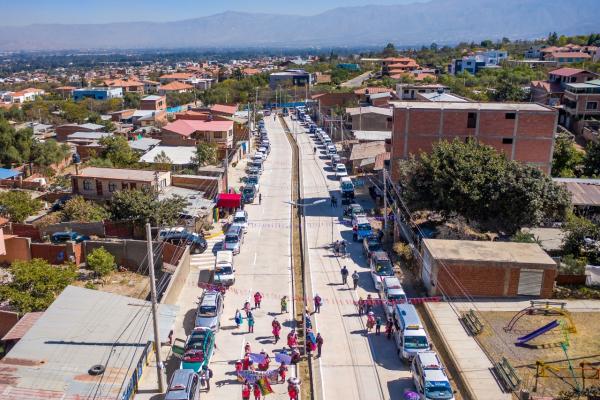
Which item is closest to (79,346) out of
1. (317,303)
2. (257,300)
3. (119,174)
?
(257,300)

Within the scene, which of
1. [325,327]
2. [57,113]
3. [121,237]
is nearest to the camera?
[325,327]

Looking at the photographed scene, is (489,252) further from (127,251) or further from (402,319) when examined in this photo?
(127,251)

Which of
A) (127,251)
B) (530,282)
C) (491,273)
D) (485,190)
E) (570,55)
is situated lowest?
(127,251)

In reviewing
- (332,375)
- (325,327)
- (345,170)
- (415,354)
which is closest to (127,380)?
(332,375)

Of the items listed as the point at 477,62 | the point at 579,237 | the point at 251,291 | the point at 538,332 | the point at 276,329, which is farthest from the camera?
the point at 477,62

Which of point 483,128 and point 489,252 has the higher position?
point 483,128

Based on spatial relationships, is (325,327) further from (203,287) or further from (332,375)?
(203,287)

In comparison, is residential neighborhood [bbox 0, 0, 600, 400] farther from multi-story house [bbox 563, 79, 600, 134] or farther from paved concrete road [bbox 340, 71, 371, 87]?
paved concrete road [bbox 340, 71, 371, 87]

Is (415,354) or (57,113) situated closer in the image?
(415,354)
